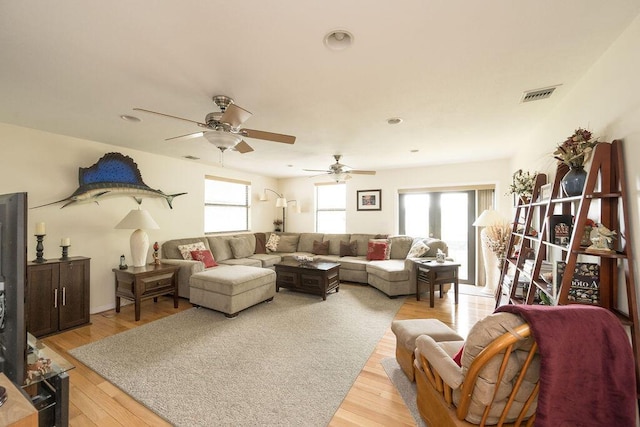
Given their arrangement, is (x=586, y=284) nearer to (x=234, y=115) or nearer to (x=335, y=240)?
(x=234, y=115)

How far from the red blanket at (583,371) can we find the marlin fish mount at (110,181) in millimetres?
4756

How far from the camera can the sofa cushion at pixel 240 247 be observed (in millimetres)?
5516

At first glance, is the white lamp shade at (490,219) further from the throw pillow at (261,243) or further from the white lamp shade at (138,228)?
the white lamp shade at (138,228)

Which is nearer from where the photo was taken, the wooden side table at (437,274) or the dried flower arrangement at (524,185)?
the dried flower arrangement at (524,185)

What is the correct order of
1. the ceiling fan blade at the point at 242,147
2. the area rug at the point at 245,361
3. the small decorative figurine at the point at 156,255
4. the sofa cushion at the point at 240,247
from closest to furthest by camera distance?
the area rug at the point at 245,361
the ceiling fan blade at the point at 242,147
the small decorative figurine at the point at 156,255
the sofa cushion at the point at 240,247

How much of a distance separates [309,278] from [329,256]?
5.00ft

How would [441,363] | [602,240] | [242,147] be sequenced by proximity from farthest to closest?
1. [242,147]
2. [602,240]
3. [441,363]

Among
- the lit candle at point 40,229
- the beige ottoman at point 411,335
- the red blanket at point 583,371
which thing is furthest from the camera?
the lit candle at point 40,229

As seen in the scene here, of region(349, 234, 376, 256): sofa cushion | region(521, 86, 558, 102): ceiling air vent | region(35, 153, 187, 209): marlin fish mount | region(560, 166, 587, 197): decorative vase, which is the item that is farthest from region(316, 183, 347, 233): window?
region(560, 166, 587, 197): decorative vase

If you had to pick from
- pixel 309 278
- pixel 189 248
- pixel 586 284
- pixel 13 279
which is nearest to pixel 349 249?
pixel 309 278

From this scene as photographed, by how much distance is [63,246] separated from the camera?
131 inches

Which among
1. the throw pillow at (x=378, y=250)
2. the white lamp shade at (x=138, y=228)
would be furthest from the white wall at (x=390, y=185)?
the white lamp shade at (x=138, y=228)

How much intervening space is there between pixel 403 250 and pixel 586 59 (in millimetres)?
4006

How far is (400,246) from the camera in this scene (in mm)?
5445
